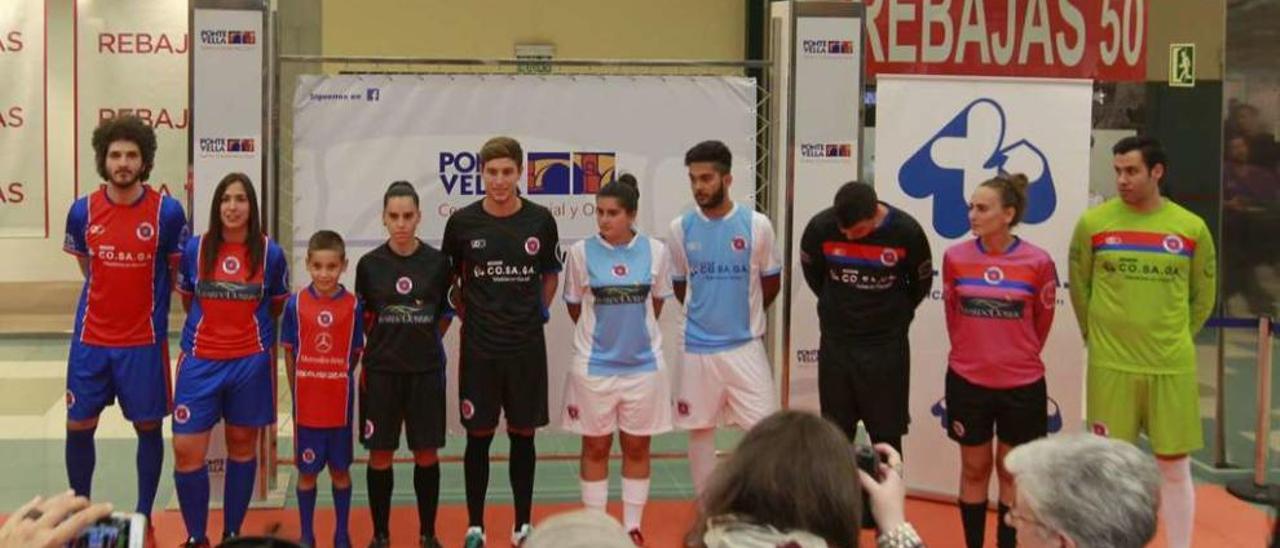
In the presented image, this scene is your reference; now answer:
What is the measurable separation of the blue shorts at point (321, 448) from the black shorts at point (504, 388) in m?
0.46

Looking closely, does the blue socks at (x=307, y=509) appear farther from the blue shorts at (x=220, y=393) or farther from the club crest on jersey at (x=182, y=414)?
the club crest on jersey at (x=182, y=414)

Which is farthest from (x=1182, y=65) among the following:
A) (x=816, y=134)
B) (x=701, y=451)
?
(x=701, y=451)

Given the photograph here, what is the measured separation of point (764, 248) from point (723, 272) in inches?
7.7

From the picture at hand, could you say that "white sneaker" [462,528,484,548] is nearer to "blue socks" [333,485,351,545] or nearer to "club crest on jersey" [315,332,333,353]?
"blue socks" [333,485,351,545]

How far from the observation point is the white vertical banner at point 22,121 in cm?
923

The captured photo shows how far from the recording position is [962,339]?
16.5 ft

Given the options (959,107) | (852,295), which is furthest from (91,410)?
(959,107)

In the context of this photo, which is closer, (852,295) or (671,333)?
(852,295)

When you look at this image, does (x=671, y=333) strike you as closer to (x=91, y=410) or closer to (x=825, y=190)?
(x=825, y=190)

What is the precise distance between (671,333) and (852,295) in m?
1.36

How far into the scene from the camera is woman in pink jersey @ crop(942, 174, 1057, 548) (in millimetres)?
4945

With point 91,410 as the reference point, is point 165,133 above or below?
above

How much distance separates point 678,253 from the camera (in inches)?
213

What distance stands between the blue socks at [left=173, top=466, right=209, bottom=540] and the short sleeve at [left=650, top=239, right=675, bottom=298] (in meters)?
1.84
